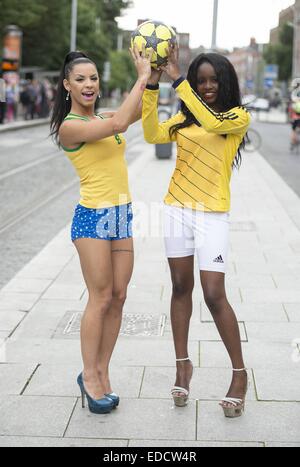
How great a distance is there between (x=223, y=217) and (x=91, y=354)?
984 mm

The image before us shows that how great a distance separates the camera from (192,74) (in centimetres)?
417

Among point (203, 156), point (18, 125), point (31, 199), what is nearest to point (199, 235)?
point (203, 156)

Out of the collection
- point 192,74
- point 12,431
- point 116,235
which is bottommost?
point 12,431

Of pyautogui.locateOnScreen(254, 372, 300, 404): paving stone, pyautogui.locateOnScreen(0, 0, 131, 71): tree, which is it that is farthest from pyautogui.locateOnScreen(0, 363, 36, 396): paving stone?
pyautogui.locateOnScreen(0, 0, 131, 71): tree

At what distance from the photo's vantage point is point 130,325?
583 cm

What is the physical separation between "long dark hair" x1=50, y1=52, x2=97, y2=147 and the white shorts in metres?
0.73

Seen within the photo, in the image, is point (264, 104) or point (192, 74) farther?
point (264, 104)

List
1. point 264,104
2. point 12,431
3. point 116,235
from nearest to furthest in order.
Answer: point 12,431, point 116,235, point 264,104

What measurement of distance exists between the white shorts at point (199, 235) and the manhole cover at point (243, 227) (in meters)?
5.77

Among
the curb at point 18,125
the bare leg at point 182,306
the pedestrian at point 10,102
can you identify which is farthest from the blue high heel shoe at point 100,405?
the pedestrian at point 10,102

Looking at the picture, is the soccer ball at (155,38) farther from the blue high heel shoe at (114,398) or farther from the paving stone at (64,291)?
the paving stone at (64,291)
